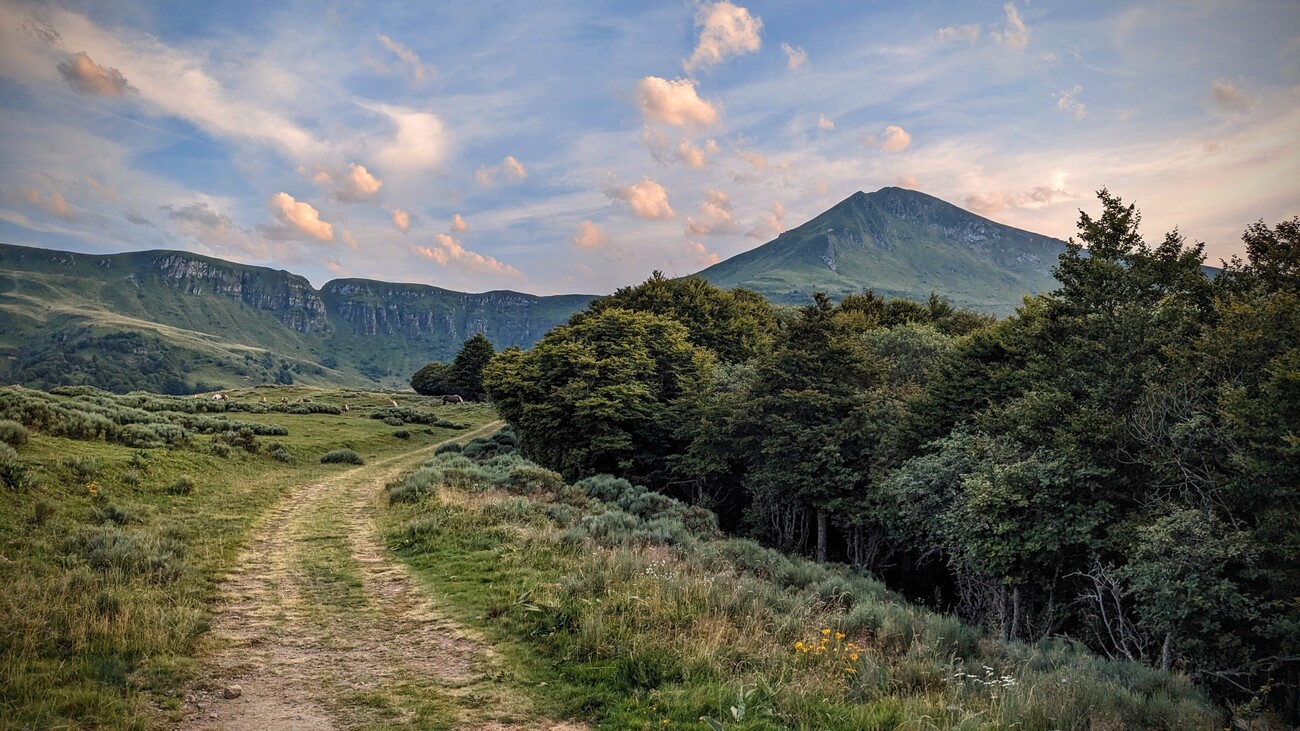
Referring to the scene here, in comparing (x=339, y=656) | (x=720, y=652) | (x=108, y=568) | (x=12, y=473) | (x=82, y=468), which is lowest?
(x=339, y=656)

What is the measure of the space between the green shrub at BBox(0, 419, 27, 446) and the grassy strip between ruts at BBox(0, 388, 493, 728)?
0.75 ft

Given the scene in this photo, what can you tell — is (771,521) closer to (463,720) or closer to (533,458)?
(533,458)

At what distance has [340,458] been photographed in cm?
3406

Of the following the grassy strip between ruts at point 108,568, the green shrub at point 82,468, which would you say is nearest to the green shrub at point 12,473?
the grassy strip between ruts at point 108,568

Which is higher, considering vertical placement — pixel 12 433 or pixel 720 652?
pixel 12 433

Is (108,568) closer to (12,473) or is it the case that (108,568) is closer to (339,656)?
(339,656)

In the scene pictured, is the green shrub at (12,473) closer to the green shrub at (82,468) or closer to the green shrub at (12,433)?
the green shrub at (82,468)

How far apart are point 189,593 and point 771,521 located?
1358 inches

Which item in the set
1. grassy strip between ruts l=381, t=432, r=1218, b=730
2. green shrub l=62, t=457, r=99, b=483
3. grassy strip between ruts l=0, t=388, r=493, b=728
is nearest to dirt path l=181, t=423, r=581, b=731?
grassy strip between ruts l=0, t=388, r=493, b=728

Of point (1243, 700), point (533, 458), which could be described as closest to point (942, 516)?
point (1243, 700)

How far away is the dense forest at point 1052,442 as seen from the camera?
→ 13852mm

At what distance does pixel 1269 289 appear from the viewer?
64.9 feet

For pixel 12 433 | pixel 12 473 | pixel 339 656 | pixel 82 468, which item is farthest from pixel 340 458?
pixel 339 656

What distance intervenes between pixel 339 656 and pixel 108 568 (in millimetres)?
5213
